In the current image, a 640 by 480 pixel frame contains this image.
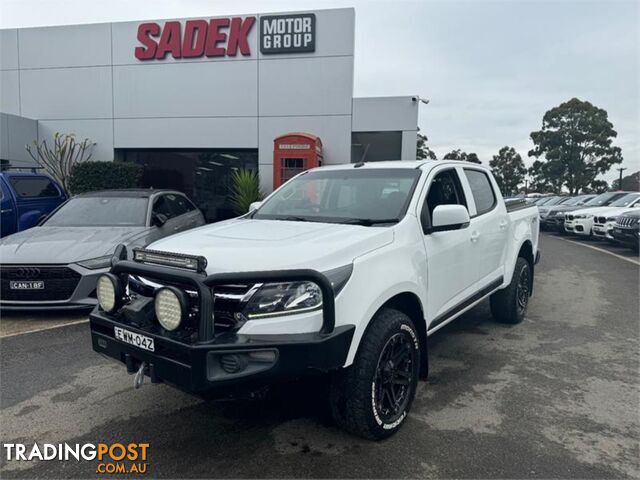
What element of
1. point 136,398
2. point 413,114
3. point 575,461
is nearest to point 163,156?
point 413,114

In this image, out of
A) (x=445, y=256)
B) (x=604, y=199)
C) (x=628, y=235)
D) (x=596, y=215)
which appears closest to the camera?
(x=445, y=256)

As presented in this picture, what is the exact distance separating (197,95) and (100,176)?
12.3 feet

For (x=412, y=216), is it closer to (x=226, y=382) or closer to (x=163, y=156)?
(x=226, y=382)

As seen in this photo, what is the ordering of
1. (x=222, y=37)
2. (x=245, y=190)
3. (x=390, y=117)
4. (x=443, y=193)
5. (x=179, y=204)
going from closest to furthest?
(x=443, y=193) < (x=179, y=204) < (x=245, y=190) < (x=222, y=37) < (x=390, y=117)

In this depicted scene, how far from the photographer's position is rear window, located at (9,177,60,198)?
8.57 metres

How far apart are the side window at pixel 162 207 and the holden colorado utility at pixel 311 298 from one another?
3715mm

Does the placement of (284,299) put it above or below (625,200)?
below

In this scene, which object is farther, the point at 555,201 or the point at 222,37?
the point at 555,201

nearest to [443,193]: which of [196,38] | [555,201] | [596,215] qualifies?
[196,38]

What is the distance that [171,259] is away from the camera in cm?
263

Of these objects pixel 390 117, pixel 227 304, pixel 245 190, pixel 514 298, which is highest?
pixel 390 117

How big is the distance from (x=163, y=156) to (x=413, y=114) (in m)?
8.07

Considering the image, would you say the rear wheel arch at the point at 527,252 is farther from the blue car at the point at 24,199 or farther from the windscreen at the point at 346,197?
the blue car at the point at 24,199

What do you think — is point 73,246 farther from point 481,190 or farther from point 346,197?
point 481,190
